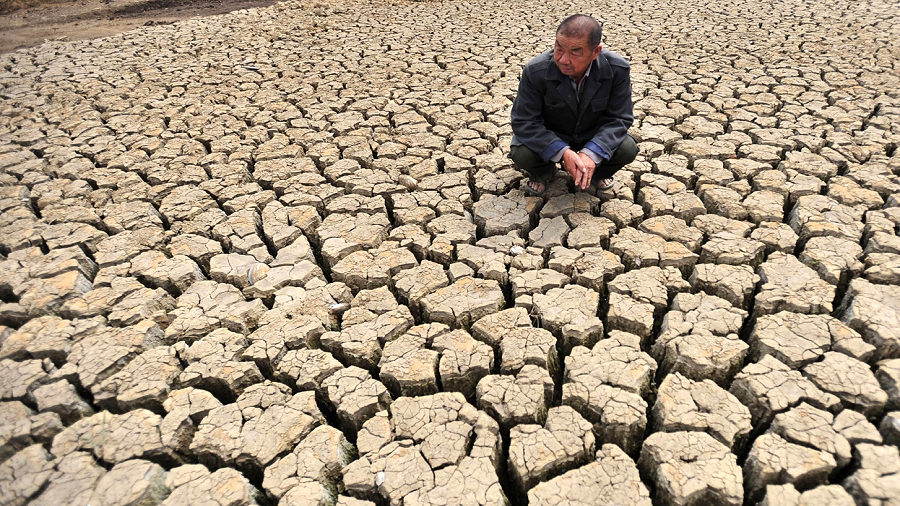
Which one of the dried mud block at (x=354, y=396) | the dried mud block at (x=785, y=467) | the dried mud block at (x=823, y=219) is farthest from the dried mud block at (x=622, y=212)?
the dried mud block at (x=354, y=396)

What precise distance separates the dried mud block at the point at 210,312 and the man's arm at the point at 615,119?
1.84m

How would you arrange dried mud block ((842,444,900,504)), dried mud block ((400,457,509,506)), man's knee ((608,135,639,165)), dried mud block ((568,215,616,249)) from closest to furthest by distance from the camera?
dried mud block ((842,444,900,504))
dried mud block ((400,457,509,506))
dried mud block ((568,215,616,249))
man's knee ((608,135,639,165))

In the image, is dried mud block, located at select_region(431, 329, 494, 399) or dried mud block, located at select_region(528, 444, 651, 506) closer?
dried mud block, located at select_region(528, 444, 651, 506)

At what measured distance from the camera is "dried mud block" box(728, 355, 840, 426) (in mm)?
1654

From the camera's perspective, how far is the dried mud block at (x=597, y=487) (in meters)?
1.47

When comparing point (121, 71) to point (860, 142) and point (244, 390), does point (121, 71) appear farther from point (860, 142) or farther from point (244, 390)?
point (860, 142)

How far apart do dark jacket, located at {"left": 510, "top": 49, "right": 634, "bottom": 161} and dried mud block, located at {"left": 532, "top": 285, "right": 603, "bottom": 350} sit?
0.82 m

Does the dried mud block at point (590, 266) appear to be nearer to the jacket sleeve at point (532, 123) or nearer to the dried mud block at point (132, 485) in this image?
the jacket sleeve at point (532, 123)

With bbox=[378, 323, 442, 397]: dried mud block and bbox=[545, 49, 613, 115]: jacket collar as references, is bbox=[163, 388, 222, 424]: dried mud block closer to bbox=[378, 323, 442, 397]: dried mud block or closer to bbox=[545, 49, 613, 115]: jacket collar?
bbox=[378, 323, 442, 397]: dried mud block

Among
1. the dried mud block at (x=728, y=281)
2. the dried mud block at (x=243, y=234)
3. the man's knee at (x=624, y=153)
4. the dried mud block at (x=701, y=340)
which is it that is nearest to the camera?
the dried mud block at (x=701, y=340)

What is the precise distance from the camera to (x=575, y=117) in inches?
109

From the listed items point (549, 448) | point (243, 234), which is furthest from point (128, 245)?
point (549, 448)

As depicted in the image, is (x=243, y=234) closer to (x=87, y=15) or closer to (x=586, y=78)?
(x=586, y=78)

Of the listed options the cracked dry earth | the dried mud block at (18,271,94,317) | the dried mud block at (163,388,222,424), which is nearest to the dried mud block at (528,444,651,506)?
the cracked dry earth
